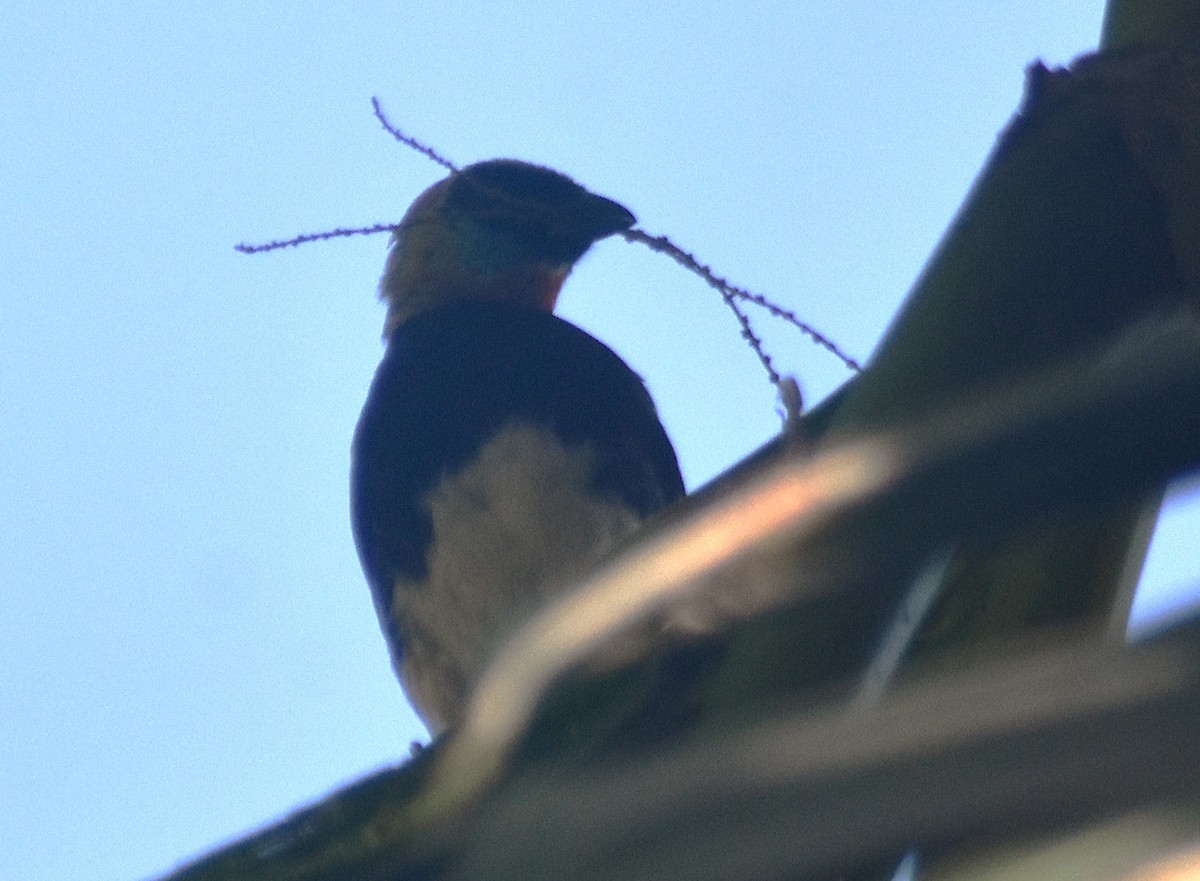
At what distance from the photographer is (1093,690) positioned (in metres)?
0.71

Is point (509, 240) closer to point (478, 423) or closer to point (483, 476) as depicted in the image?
point (478, 423)

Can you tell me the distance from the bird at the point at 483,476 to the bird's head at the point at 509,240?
47 cm

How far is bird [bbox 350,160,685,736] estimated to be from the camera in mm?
3816

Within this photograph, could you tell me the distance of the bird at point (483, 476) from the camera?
382 centimetres

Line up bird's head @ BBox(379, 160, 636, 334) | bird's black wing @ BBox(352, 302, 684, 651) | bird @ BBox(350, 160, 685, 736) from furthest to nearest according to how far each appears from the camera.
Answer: bird's head @ BBox(379, 160, 636, 334) → bird's black wing @ BBox(352, 302, 684, 651) → bird @ BBox(350, 160, 685, 736)

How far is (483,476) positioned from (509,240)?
1440mm

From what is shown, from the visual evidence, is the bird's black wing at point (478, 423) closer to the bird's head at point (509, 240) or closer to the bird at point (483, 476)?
the bird at point (483, 476)

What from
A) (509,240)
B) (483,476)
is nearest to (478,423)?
(483,476)

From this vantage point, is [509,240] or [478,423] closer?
[478,423]

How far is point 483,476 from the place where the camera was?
385cm

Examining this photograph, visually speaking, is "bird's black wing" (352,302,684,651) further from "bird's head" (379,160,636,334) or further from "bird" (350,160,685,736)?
"bird's head" (379,160,636,334)

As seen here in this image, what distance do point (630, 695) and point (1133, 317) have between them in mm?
575

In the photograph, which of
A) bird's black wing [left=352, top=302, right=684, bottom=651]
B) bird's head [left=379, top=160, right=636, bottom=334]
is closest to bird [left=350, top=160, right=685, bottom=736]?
bird's black wing [left=352, top=302, right=684, bottom=651]

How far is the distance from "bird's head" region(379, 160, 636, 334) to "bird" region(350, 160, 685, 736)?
1.54ft
